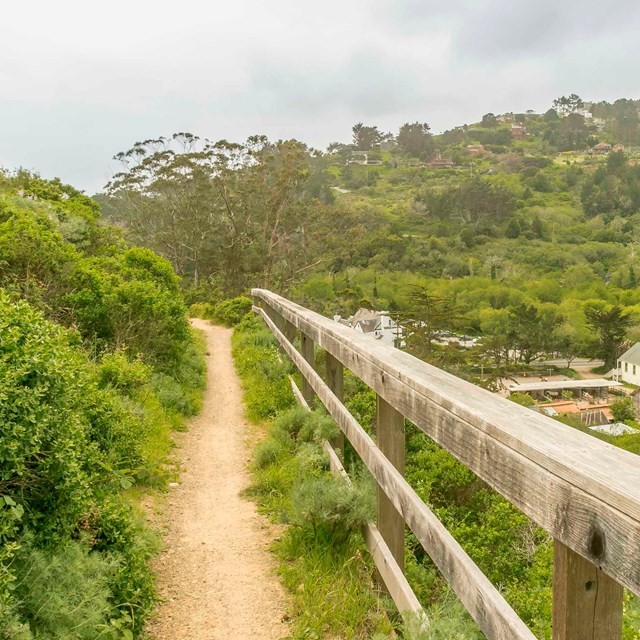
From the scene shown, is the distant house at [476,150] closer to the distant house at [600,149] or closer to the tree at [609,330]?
the distant house at [600,149]

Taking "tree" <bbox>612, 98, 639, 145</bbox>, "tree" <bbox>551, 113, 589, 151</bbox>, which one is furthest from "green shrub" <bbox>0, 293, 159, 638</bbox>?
"tree" <bbox>612, 98, 639, 145</bbox>

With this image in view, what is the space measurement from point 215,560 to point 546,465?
114 inches

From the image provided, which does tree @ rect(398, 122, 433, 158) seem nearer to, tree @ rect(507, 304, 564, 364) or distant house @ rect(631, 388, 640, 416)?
tree @ rect(507, 304, 564, 364)

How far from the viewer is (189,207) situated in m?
34.5

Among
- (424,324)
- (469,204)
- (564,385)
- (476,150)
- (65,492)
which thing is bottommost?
(564,385)

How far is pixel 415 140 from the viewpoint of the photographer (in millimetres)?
165875

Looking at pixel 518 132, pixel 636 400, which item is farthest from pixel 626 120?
pixel 636 400

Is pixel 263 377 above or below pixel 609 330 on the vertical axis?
above

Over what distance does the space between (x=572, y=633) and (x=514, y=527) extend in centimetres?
409

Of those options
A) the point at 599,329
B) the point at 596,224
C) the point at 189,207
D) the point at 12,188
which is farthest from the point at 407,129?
the point at 12,188

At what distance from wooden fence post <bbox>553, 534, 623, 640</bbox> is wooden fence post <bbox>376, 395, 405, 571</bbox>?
4.51ft

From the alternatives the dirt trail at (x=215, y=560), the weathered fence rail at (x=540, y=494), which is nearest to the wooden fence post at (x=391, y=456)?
the weathered fence rail at (x=540, y=494)

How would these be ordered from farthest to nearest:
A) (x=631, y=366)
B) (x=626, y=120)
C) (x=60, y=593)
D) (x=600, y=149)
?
(x=626, y=120) → (x=600, y=149) → (x=631, y=366) → (x=60, y=593)

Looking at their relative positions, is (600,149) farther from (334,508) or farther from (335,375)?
(334,508)
